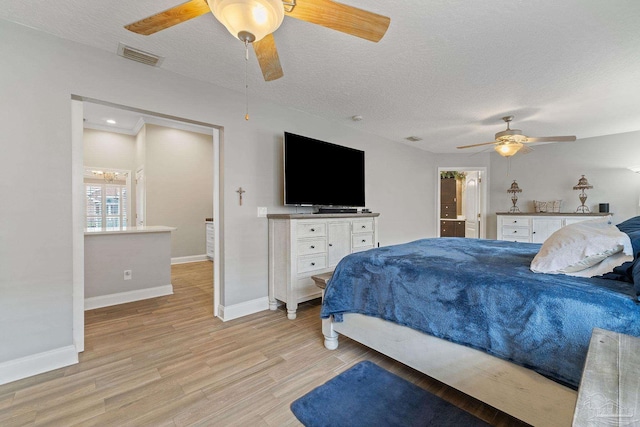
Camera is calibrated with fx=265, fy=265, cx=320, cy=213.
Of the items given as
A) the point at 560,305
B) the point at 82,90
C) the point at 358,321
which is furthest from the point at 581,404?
the point at 82,90

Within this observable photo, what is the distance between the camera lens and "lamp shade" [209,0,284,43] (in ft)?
3.68

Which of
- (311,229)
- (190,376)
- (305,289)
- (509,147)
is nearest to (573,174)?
(509,147)

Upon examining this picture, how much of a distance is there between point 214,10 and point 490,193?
5.95 metres

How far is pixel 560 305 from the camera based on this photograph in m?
1.15

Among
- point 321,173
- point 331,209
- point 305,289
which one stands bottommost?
point 305,289

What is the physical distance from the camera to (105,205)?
20.1 ft

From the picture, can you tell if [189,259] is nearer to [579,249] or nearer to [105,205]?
[105,205]

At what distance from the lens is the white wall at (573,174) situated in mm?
4195

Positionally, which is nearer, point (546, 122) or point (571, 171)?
point (546, 122)

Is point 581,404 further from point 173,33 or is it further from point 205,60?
point 205,60

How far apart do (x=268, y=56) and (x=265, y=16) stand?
41 cm

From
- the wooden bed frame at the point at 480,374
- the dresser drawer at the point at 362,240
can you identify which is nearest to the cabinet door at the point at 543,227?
the dresser drawer at the point at 362,240

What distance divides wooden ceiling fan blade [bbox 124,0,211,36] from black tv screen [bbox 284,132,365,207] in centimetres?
169

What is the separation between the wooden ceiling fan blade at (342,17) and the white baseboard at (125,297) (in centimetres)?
350
